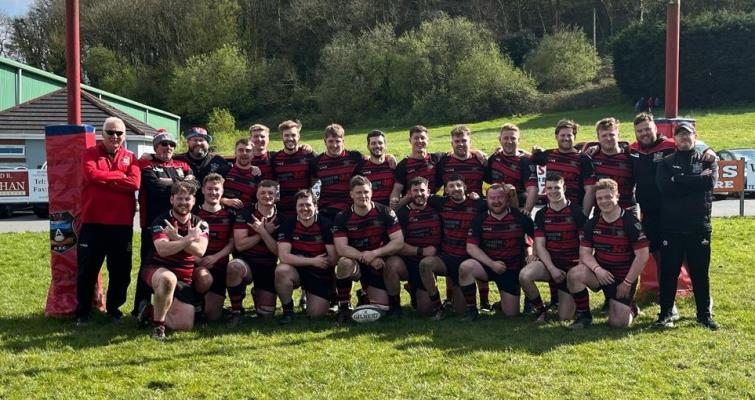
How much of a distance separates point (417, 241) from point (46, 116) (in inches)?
856

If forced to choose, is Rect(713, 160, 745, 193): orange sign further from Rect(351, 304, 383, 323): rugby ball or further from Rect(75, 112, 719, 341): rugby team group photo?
Rect(351, 304, 383, 323): rugby ball

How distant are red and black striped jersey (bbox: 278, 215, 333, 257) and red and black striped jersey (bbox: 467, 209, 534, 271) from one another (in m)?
1.41

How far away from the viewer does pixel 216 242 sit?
661 centimetres

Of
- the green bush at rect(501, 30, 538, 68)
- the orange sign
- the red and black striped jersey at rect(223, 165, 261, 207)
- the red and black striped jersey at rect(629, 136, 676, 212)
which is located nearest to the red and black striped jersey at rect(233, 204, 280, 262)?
the red and black striped jersey at rect(223, 165, 261, 207)

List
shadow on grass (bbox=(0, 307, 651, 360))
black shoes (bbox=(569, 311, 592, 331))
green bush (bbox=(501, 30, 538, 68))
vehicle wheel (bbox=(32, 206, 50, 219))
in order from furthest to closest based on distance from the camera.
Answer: green bush (bbox=(501, 30, 538, 68)), vehicle wheel (bbox=(32, 206, 50, 219)), black shoes (bbox=(569, 311, 592, 331)), shadow on grass (bbox=(0, 307, 651, 360))

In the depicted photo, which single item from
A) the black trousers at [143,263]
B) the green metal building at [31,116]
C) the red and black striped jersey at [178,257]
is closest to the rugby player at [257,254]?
the red and black striped jersey at [178,257]

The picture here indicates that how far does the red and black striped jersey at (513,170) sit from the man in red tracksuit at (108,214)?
11.8 feet

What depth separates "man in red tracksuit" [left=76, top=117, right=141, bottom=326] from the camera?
249 inches

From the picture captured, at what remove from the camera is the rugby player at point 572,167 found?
675 centimetres

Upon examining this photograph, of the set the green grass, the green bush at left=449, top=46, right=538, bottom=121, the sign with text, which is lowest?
the green grass

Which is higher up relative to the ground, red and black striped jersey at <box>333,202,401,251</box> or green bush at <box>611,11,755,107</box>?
green bush at <box>611,11,755,107</box>

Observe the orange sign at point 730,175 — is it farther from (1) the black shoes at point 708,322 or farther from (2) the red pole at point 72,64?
(2) the red pole at point 72,64

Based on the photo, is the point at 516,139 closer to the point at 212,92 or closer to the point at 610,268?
the point at 610,268

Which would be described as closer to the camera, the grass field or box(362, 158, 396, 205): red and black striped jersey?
box(362, 158, 396, 205): red and black striped jersey
